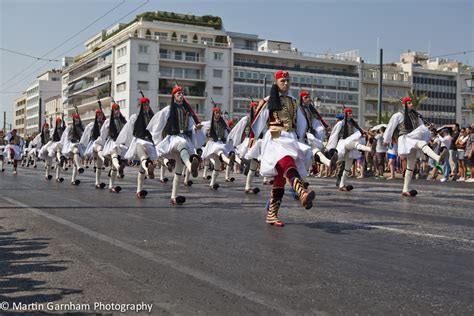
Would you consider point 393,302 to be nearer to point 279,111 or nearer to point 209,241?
point 209,241

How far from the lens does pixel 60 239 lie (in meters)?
7.18

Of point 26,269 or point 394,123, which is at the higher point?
point 394,123

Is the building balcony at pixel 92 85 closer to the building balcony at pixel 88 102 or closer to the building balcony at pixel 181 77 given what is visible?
the building balcony at pixel 88 102

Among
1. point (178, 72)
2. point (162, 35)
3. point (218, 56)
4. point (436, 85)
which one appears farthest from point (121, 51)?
point (436, 85)

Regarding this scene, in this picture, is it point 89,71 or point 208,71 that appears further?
point 89,71

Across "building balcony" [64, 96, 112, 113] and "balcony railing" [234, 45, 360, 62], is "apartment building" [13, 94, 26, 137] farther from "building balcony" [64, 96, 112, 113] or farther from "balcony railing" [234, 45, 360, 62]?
"balcony railing" [234, 45, 360, 62]

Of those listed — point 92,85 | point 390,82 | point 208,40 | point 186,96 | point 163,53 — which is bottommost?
point 186,96

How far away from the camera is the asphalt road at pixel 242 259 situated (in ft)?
14.4

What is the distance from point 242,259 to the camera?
5898 mm

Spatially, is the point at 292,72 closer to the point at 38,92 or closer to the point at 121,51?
the point at 121,51

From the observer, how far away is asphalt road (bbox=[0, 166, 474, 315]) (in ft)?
14.4

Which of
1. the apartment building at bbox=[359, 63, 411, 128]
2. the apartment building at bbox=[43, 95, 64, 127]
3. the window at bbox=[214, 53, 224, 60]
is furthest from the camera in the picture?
the apartment building at bbox=[43, 95, 64, 127]

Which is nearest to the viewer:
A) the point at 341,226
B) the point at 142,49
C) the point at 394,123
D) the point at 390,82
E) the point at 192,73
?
the point at 341,226

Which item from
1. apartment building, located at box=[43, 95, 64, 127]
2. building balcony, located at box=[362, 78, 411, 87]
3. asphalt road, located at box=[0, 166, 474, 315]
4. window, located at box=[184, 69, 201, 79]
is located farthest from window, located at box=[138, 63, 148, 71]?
asphalt road, located at box=[0, 166, 474, 315]
